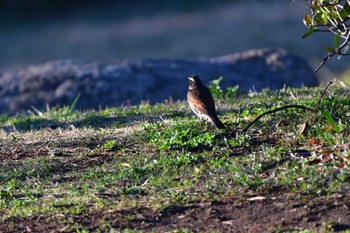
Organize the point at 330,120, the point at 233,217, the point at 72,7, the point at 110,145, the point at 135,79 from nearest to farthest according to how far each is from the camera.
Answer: the point at 233,217
the point at 330,120
the point at 110,145
the point at 135,79
the point at 72,7

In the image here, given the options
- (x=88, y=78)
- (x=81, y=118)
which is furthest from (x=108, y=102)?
(x=81, y=118)

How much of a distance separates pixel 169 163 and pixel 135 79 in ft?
24.9

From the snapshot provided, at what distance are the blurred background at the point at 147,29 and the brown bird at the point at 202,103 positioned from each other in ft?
35.9

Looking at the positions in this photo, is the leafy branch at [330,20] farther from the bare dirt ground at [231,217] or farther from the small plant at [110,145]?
the small plant at [110,145]

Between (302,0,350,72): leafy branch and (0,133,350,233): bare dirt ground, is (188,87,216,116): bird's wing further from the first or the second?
(0,133,350,233): bare dirt ground

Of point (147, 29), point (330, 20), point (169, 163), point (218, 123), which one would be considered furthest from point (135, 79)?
point (147, 29)

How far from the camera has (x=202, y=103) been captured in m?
8.04

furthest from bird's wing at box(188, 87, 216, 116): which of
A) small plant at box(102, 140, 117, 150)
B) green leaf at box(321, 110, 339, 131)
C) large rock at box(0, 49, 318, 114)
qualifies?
large rock at box(0, 49, 318, 114)

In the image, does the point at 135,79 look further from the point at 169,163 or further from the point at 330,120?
the point at 330,120

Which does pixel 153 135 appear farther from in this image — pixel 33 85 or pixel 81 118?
pixel 33 85

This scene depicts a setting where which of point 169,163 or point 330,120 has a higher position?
point 330,120

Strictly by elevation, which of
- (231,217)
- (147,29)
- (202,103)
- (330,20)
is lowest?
(147,29)

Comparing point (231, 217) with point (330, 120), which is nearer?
point (231, 217)

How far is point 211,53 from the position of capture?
72.9 ft
